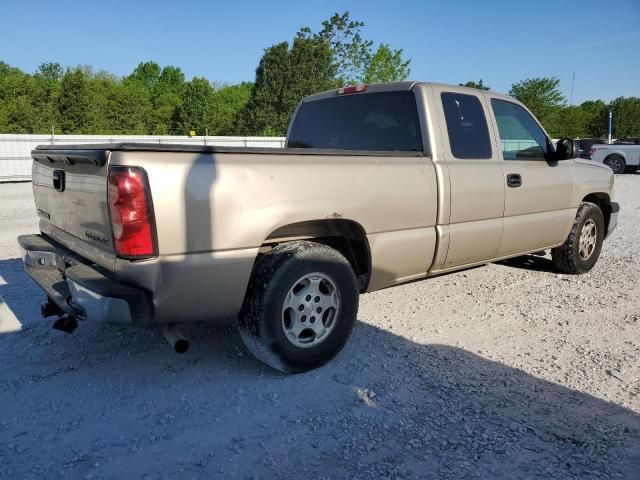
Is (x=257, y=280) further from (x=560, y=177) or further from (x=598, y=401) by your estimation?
(x=560, y=177)

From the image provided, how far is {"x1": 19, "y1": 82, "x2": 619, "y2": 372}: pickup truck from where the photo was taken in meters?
2.75

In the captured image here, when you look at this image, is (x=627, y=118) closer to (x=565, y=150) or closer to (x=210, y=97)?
(x=210, y=97)

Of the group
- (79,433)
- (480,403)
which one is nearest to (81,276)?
(79,433)

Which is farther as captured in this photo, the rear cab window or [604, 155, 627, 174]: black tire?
[604, 155, 627, 174]: black tire

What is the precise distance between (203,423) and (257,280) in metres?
0.87

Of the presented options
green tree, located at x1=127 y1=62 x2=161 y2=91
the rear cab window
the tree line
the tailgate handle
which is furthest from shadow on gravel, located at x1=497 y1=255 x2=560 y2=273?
green tree, located at x1=127 y1=62 x2=161 y2=91

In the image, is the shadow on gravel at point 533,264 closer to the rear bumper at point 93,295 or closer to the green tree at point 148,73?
the rear bumper at point 93,295

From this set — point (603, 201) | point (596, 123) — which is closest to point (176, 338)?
point (603, 201)

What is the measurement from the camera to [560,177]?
17.5 feet

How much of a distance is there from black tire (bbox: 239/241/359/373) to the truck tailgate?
865mm

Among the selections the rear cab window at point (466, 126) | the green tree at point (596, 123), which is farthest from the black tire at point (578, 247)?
the green tree at point (596, 123)

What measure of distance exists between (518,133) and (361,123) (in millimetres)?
1655

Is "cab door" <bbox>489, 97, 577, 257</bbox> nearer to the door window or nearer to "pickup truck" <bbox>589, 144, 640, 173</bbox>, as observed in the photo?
the door window

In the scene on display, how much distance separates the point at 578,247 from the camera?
5836 millimetres
